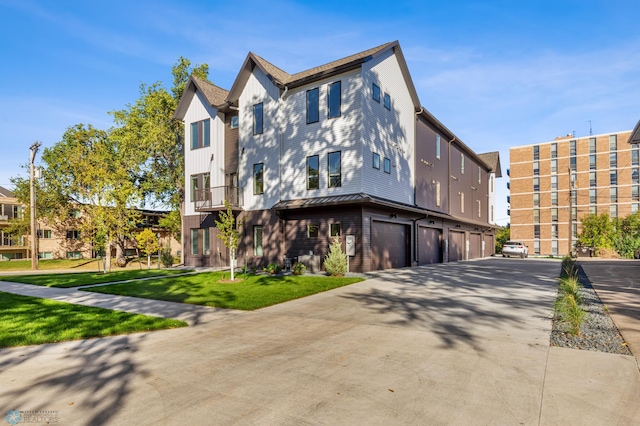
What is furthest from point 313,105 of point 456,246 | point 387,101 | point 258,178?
point 456,246

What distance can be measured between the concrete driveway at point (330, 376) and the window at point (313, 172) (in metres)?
12.4

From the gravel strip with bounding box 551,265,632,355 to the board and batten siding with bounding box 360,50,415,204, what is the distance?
11744mm

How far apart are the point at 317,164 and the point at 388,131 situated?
481cm

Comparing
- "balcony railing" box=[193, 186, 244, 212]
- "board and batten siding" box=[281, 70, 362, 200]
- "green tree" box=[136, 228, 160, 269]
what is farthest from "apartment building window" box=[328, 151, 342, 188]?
"green tree" box=[136, 228, 160, 269]

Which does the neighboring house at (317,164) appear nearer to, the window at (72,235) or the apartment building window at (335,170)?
the apartment building window at (335,170)

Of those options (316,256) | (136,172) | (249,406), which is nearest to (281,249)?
(316,256)

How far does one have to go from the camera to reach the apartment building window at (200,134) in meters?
25.2

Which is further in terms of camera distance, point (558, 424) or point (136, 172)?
point (136, 172)

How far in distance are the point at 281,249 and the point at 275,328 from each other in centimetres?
1357

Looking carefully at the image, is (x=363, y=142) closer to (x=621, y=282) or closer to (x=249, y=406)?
(x=621, y=282)

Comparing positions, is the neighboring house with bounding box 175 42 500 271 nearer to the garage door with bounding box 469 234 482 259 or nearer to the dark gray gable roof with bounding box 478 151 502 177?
the garage door with bounding box 469 234 482 259

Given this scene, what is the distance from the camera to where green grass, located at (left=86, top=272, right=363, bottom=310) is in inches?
421

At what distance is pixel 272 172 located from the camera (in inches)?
851

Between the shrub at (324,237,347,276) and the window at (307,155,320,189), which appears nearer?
the shrub at (324,237,347,276)
